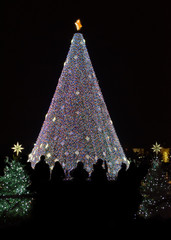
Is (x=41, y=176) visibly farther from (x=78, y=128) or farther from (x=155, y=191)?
(x=78, y=128)

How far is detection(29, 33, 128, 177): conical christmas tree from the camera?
10.8 meters

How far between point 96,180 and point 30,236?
5.21 ft

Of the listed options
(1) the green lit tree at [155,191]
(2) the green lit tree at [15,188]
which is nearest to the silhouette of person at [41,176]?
(2) the green lit tree at [15,188]

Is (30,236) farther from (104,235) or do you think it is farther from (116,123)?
(116,123)

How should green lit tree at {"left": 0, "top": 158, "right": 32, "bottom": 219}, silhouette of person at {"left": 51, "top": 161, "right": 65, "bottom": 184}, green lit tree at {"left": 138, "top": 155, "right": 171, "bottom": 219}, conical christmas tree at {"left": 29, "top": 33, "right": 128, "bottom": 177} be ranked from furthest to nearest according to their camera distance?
conical christmas tree at {"left": 29, "top": 33, "right": 128, "bottom": 177}
green lit tree at {"left": 138, "top": 155, "right": 171, "bottom": 219}
green lit tree at {"left": 0, "top": 158, "right": 32, "bottom": 219}
silhouette of person at {"left": 51, "top": 161, "right": 65, "bottom": 184}

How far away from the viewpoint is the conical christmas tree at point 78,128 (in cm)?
1082

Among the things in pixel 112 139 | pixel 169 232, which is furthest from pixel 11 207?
pixel 112 139

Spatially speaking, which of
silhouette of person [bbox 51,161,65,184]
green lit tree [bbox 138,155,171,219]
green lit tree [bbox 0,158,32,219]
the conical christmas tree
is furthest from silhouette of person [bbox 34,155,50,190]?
the conical christmas tree

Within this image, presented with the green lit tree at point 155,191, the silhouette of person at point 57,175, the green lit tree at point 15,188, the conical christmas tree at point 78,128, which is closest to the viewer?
the silhouette of person at point 57,175

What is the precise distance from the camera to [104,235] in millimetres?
6242

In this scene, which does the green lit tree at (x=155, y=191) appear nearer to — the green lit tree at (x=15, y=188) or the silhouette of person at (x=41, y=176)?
the green lit tree at (x=15, y=188)

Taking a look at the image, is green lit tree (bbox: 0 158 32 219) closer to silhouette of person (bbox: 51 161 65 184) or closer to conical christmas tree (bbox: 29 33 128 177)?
silhouette of person (bbox: 51 161 65 184)

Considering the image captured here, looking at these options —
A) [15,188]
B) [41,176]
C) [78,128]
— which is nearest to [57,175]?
[41,176]

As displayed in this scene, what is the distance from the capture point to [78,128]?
11.1 m
